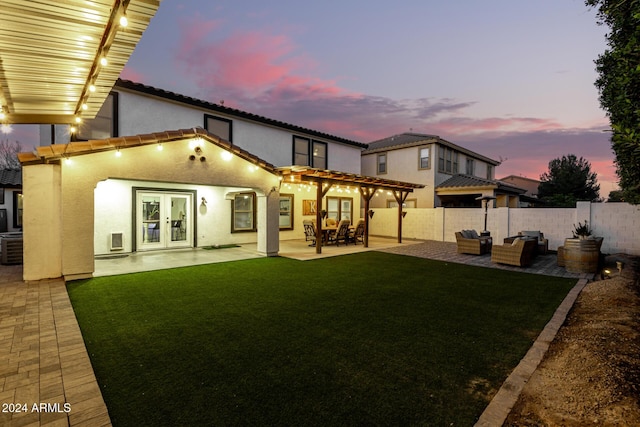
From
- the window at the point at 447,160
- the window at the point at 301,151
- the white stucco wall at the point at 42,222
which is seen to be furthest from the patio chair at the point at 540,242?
the white stucco wall at the point at 42,222

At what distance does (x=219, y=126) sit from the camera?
12.2 meters

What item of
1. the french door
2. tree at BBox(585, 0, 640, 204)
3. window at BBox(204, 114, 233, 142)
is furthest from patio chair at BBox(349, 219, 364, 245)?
tree at BBox(585, 0, 640, 204)

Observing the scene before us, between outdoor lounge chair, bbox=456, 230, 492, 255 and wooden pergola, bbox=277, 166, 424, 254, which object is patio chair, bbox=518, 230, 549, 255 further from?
wooden pergola, bbox=277, 166, 424, 254

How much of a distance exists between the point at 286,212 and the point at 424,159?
10.1 metres

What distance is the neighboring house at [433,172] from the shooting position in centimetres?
1759

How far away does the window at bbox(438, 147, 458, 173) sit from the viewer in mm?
18688

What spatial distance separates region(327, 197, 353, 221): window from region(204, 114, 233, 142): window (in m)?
6.71

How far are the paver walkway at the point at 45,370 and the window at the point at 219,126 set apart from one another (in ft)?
28.3

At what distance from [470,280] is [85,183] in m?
9.50

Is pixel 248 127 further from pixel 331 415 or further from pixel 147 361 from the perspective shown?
pixel 331 415

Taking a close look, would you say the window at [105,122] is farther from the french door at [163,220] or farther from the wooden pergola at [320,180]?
the wooden pergola at [320,180]

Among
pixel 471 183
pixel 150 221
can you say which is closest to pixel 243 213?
pixel 150 221

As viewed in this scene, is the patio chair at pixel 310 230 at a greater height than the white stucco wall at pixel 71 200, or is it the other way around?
the white stucco wall at pixel 71 200

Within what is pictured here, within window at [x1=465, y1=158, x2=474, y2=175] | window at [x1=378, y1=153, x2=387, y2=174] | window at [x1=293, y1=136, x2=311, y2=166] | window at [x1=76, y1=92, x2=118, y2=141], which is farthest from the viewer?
window at [x1=465, y1=158, x2=474, y2=175]
